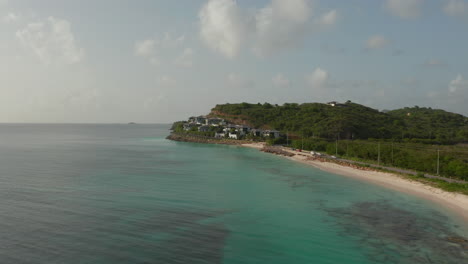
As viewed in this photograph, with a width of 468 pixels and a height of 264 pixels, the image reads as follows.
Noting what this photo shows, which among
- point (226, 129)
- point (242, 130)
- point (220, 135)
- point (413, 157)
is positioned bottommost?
point (413, 157)

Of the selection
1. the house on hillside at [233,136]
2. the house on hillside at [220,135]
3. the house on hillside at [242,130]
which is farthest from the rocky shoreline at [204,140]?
the house on hillside at [242,130]

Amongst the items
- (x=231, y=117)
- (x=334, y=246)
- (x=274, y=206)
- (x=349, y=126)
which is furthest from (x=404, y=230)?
(x=231, y=117)

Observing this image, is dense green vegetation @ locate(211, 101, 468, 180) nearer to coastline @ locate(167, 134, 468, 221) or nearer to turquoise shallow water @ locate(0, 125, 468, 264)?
coastline @ locate(167, 134, 468, 221)

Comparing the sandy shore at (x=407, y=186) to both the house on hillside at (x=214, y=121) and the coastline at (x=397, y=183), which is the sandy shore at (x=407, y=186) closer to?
the coastline at (x=397, y=183)

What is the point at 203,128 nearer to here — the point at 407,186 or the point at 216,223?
the point at 407,186

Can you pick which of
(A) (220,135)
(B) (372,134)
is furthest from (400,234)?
(A) (220,135)

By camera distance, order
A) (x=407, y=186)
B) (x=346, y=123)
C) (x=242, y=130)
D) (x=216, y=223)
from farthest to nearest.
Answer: (x=242, y=130), (x=346, y=123), (x=407, y=186), (x=216, y=223)

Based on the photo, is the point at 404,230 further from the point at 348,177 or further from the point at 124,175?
the point at 124,175
